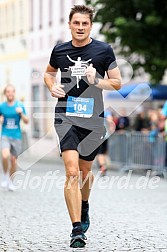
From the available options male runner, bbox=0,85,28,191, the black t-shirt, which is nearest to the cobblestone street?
male runner, bbox=0,85,28,191

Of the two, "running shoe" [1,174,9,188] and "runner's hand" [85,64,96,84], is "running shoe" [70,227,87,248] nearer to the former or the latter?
"runner's hand" [85,64,96,84]

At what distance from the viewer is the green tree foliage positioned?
23.5m

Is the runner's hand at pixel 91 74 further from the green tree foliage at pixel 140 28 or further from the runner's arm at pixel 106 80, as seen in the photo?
the green tree foliage at pixel 140 28

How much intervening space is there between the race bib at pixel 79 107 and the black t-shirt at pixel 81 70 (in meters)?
0.01

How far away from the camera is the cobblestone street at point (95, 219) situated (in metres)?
7.77

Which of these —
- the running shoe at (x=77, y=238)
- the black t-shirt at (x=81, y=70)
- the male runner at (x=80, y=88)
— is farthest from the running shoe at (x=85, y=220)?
the black t-shirt at (x=81, y=70)

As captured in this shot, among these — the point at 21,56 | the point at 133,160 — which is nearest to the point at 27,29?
the point at 21,56

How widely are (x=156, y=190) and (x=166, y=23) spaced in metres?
8.98

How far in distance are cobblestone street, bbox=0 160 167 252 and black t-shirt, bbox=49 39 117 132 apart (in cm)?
107

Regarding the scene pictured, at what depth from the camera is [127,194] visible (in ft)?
46.9

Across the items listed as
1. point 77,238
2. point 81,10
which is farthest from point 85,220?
point 81,10

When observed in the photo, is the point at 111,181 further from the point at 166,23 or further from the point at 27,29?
the point at 27,29

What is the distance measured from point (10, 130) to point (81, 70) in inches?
278

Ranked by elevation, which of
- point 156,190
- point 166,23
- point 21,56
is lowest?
point 21,56
